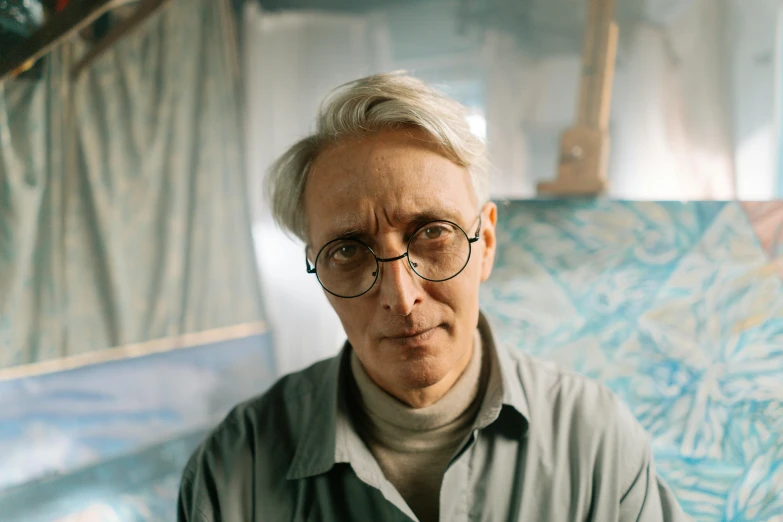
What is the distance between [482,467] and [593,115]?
2.59 feet

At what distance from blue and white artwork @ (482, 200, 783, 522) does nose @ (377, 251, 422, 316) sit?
1.29 feet

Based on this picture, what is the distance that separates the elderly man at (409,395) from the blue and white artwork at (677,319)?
0.31 ft

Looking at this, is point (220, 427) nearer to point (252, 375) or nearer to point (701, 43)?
point (252, 375)

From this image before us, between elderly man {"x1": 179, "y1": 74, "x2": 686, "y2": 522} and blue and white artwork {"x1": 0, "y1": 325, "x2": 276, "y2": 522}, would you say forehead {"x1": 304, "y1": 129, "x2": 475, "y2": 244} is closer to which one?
elderly man {"x1": 179, "y1": 74, "x2": 686, "y2": 522}

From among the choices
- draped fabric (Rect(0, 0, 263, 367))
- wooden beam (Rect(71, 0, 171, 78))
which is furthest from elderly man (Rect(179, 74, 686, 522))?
wooden beam (Rect(71, 0, 171, 78))

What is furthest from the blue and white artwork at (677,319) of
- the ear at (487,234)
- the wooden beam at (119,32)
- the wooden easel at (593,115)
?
the wooden beam at (119,32)

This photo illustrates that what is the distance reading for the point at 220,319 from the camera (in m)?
1.23

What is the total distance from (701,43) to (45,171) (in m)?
1.41

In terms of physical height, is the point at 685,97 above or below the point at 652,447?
above

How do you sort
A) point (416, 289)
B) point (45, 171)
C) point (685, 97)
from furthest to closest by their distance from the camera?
1. point (685, 97)
2. point (45, 171)
3. point (416, 289)

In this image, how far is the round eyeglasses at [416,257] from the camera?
35.5 inches

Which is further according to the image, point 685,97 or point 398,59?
point 398,59

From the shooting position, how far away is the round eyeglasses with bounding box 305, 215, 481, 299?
90cm

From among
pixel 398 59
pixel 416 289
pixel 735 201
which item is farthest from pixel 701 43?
pixel 416 289
